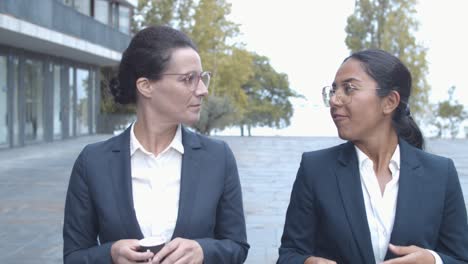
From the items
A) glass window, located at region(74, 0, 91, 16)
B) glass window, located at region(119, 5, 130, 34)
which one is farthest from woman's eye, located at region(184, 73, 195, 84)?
glass window, located at region(119, 5, 130, 34)

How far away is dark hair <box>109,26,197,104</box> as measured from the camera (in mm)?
2533

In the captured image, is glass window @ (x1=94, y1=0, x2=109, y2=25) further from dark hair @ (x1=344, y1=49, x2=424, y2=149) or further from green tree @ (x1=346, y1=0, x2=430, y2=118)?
dark hair @ (x1=344, y1=49, x2=424, y2=149)

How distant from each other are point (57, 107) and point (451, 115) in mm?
24264

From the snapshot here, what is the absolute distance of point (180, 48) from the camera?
2.56 m

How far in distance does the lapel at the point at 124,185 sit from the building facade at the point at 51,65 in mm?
12351

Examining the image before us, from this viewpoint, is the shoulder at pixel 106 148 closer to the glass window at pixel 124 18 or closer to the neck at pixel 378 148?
the neck at pixel 378 148

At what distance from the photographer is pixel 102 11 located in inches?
1054

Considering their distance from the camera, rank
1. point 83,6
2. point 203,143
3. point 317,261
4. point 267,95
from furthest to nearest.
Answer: point 267,95 < point 83,6 < point 203,143 < point 317,261

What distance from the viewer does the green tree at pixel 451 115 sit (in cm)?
3581

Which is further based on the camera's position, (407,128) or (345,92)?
(407,128)

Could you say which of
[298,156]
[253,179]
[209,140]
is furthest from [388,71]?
[298,156]

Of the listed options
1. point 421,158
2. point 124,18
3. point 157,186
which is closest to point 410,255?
point 421,158

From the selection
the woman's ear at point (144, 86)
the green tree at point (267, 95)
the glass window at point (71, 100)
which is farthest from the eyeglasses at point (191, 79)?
the green tree at point (267, 95)

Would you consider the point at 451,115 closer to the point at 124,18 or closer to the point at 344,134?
the point at 124,18
